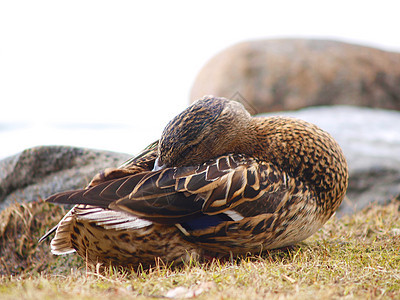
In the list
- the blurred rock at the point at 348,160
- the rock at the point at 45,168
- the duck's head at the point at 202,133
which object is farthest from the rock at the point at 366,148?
the rock at the point at 45,168

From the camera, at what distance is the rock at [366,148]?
6461 mm

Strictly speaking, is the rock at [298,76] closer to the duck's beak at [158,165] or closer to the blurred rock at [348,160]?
the blurred rock at [348,160]

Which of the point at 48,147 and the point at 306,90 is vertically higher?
the point at 48,147

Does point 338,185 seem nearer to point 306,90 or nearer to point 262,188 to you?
point 262,188

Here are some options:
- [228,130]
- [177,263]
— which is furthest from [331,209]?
[177,263]

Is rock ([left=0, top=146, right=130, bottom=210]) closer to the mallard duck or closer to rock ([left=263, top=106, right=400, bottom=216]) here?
the mallard duck

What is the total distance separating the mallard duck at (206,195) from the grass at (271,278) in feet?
0.57

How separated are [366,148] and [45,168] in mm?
5487

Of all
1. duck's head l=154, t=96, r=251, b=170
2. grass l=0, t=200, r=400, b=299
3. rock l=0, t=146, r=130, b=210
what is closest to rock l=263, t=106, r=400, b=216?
grass l=0, t=200, r=400, b=299

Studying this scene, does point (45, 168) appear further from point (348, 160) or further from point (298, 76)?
point (298, 76)

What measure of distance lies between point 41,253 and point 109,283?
2.01 meters

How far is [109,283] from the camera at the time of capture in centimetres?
274

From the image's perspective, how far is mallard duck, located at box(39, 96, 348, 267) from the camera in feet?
10.2

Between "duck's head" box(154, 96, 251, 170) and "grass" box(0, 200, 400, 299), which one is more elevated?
"duck's head" box(154, 96, 251, 170)
